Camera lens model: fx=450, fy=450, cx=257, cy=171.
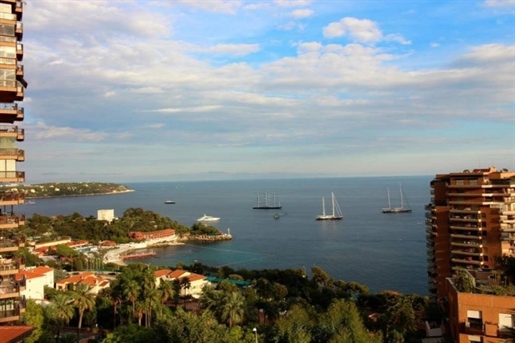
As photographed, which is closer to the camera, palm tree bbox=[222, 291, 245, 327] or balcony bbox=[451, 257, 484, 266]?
palm tree bbox=[222, 291, 245, 327]

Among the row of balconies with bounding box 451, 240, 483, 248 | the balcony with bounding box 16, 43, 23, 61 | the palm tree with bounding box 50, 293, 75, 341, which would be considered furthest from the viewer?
the row of balconies with bounding box 451, 240, 483, 248

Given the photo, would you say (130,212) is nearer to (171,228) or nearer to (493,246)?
(171,228)

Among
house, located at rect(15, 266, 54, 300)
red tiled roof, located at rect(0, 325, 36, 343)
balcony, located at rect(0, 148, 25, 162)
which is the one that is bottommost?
house, located at rect(15, 266, 54, 300)

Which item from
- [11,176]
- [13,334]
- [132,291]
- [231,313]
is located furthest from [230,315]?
[13,334]

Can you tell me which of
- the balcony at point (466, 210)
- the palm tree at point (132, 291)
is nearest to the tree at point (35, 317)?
the palm tree at point (132, 291)

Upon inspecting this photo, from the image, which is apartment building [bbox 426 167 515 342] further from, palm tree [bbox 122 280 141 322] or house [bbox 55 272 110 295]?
house [bbox 55 272 110 295]

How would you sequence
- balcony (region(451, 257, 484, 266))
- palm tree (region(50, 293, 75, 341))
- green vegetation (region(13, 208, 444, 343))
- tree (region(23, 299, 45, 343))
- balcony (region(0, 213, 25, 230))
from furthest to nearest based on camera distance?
balcony (region(451, 257, 484, 266)), palm tree (region(50, 293, 75, 341)), tree (region(23, 299, 45, 343)), green vegetation (region(13, 208, 444, 343)), balcony (region(0, 213, 25, 230))

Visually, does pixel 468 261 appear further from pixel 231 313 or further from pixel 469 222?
pixel 231 313

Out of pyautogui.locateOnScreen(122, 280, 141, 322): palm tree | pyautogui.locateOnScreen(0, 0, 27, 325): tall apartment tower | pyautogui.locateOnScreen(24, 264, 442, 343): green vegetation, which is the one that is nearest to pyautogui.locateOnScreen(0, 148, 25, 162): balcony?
pyautogui.locateOnScreen(0, 0, 27, 325): tall apartment tower
